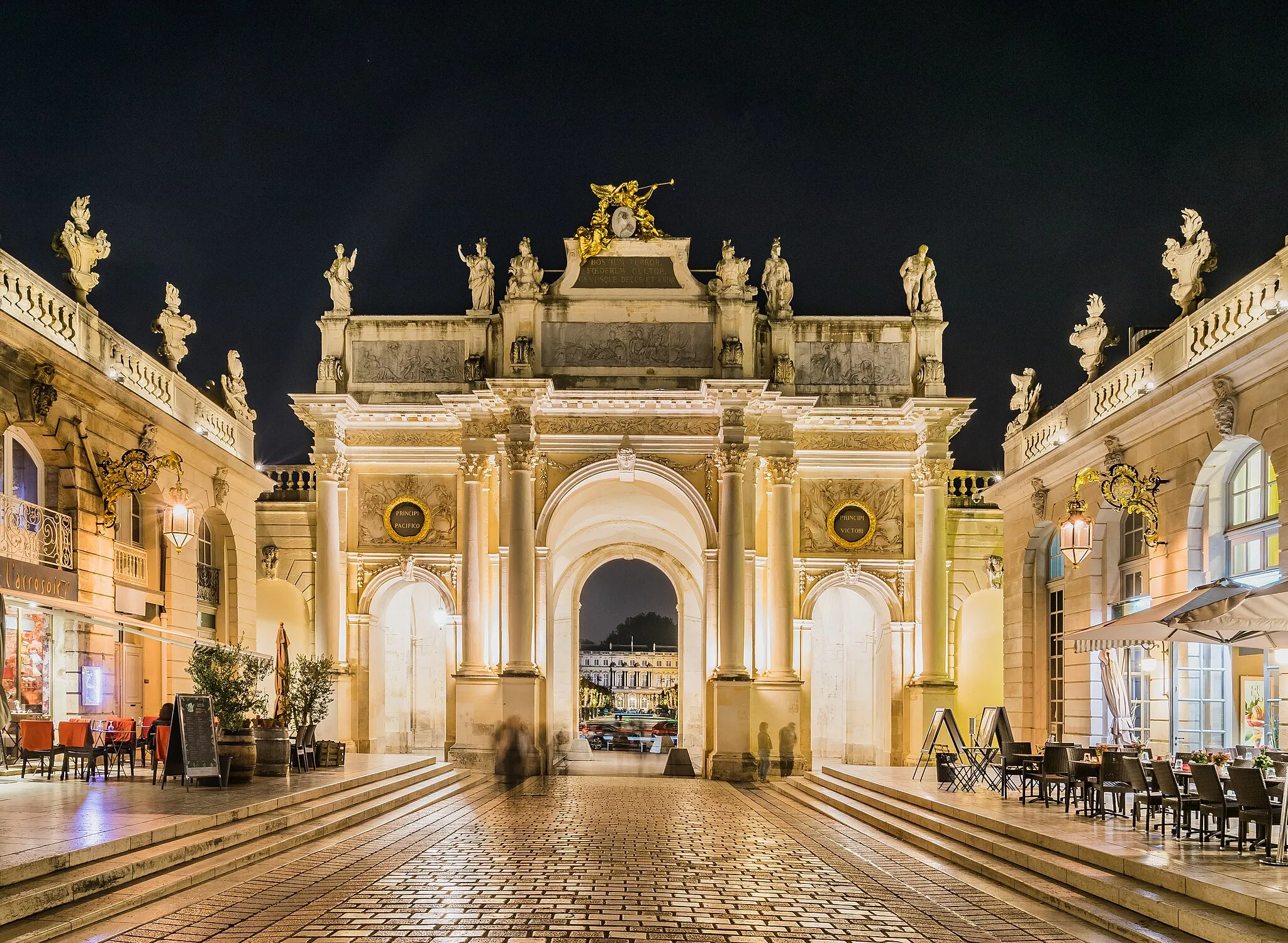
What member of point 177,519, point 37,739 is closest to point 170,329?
point 177,519

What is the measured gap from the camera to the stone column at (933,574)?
2953 cm

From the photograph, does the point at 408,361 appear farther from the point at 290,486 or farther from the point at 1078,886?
the point at 1078,886

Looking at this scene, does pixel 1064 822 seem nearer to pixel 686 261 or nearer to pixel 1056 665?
pixel 1056 665

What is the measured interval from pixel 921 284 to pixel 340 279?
45.5 feet

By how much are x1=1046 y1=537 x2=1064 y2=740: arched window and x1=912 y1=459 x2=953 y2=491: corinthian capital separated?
13.9 ft

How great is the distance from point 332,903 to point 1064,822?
8295mm

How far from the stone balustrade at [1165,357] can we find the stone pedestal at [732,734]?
7713 mm

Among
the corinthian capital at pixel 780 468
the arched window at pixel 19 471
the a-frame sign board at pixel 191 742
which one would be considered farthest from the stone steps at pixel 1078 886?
the arched window at pixel 19 471

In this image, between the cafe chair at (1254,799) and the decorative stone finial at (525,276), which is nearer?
the cafe chair at (1254,799)

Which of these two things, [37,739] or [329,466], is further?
[329,466]

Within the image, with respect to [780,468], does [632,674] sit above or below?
below

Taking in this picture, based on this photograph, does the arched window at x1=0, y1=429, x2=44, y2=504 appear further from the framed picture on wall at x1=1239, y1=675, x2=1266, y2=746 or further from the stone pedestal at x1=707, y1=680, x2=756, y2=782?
the framed picture on wall at x1=1239, y1=675, x2=1266, y2=746

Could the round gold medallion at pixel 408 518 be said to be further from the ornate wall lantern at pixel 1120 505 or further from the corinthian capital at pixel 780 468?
the ornate wall lantern at pixel 1120 505

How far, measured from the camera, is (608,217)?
3011 centimetres
